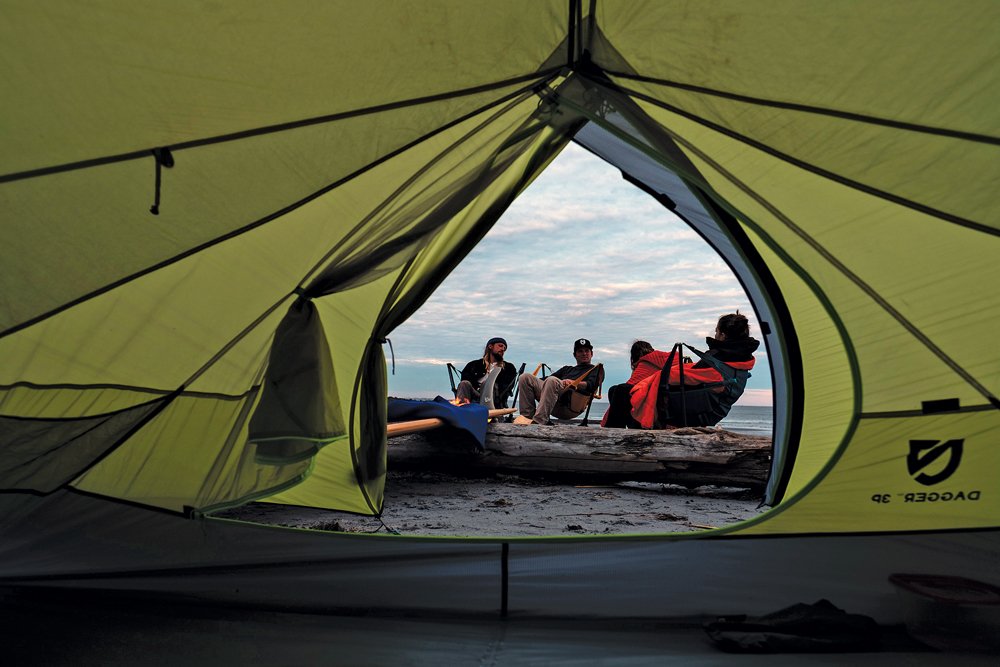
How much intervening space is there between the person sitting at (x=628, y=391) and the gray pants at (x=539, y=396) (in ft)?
1.98

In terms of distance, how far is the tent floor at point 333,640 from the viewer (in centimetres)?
156

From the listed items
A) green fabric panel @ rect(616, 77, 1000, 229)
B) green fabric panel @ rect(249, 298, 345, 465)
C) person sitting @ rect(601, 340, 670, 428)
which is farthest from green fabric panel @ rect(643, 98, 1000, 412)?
person sitting @ rect(601, 340, 670, 428)

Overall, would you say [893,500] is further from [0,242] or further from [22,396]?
[22,396]

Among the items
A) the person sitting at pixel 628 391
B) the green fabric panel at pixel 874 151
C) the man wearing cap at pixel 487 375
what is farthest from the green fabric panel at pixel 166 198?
the man wearing cap at pixel 487 375

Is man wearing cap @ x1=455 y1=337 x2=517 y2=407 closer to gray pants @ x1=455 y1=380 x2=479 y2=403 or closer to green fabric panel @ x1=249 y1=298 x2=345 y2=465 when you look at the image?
gray pants @ x1=455 y1=380 x2=479 y2=403

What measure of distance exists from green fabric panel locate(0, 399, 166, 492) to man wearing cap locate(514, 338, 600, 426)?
4.31m

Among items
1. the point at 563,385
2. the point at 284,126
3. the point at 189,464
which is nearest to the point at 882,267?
the point at 284,126

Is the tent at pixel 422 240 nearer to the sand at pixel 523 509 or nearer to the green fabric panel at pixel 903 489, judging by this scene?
the green fabric panel at pixel 903 489

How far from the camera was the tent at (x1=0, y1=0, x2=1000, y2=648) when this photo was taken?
147 centimetres

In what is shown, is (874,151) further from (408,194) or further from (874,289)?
(408,194)

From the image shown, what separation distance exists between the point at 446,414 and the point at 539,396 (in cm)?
251

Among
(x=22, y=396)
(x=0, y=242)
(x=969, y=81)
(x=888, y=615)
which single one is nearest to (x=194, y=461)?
(x=22, y=396)

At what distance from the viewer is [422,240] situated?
7.52 feet

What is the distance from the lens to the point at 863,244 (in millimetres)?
1949
